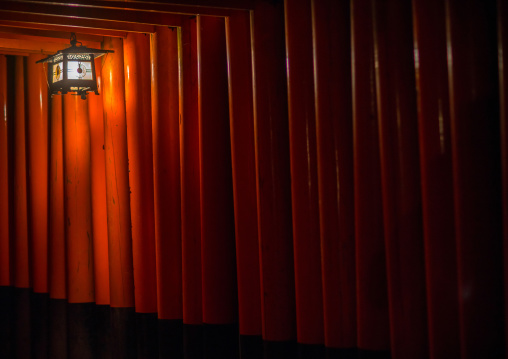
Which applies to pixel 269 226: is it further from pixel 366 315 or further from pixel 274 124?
pixel 366 315

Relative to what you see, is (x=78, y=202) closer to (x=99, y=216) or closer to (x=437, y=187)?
(x=99, y=216)

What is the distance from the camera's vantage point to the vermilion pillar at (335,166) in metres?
3.22

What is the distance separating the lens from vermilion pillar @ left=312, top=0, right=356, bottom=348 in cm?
322

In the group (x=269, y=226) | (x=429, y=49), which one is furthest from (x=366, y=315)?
(x=429, y=49)

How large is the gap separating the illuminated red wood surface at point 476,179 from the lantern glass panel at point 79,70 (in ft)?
11.8

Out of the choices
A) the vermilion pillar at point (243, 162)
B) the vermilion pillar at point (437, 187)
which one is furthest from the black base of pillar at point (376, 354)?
the vermilion pillar at point (243, 162)

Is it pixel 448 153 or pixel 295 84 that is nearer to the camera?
pixel 448 153

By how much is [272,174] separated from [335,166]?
621mm

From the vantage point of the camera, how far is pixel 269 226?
376 cm

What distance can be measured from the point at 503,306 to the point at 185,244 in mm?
2650

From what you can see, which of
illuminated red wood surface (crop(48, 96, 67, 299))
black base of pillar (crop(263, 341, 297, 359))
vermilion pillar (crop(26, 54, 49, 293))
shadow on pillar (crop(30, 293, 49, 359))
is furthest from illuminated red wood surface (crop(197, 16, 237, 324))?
shadow on pillar (crop(30, 293, 49, 359))

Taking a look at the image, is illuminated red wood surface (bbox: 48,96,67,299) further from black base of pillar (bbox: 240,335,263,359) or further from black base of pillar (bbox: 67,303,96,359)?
black base of pillar (bbox: 240,335,263,359)

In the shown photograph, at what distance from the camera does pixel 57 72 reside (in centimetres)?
518

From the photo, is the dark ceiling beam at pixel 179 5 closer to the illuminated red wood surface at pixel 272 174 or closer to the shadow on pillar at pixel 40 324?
the illuminated red wood surface at pixel 272 174
